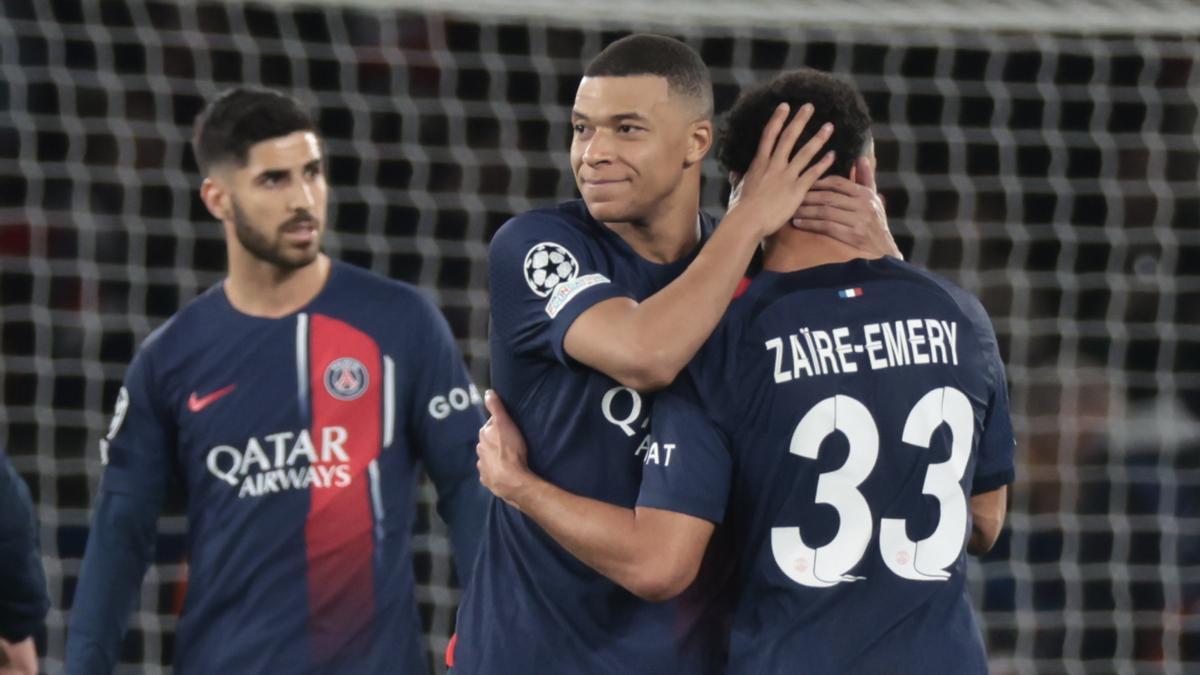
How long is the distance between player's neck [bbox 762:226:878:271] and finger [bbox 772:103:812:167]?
112mm

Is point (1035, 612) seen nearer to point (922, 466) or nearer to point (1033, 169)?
point (1033, 169)

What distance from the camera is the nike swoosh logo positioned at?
3701mm

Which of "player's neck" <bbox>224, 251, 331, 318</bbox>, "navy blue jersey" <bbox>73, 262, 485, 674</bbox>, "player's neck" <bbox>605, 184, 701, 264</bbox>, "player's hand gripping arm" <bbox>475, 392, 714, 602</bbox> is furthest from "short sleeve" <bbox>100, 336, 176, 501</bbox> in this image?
"player's neck" <bbox>605, 184, 701, 264</bbox>

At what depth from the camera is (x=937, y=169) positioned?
283 inches

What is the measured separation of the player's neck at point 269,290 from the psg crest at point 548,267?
123cm

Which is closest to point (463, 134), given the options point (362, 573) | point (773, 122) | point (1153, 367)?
point (1153, 367)

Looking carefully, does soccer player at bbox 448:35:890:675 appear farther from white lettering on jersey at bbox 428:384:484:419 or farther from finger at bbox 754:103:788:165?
white lettering on jersey at bbox 428:384:484:419

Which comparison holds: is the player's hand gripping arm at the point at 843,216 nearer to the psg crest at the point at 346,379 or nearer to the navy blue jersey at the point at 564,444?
the navy blue jersey at the point at 564,444

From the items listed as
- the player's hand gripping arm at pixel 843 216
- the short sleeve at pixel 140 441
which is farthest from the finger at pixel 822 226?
the short sleeve at pixel 140 441

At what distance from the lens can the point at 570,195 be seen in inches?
270

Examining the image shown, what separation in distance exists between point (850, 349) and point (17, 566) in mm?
1566

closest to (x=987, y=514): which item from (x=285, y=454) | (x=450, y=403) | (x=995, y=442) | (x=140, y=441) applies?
(x=995, y=442)

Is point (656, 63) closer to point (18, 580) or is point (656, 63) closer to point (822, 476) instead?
point (822, 476)

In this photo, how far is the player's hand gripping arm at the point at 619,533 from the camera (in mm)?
2525
